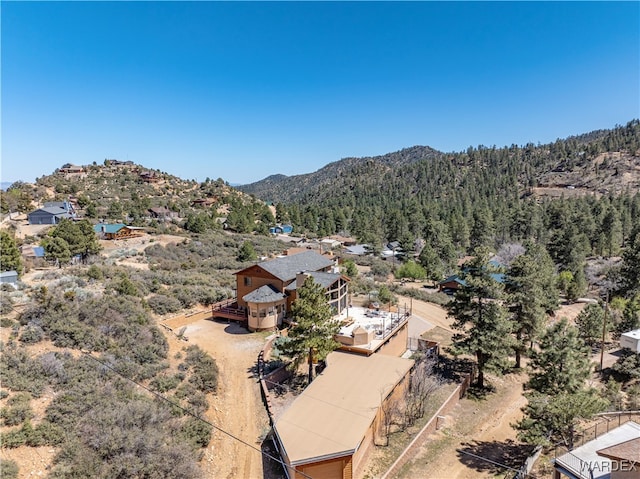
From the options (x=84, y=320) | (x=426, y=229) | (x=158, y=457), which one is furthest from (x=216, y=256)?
(x=426, y=229)

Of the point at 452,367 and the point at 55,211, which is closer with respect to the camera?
the point at 452,367

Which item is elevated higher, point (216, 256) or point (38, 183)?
point (38, 183)

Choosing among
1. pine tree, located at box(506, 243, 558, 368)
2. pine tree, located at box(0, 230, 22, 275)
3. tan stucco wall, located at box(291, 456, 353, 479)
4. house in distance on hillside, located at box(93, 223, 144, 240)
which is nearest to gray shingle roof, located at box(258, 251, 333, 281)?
pine tree, located at box(506, 243, 558, 368)

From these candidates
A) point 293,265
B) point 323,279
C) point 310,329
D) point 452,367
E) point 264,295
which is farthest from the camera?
point 293,265

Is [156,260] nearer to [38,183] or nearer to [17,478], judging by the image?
[17,478]

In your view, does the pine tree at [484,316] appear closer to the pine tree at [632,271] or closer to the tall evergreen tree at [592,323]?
the tall evergreen tree at [592,323]

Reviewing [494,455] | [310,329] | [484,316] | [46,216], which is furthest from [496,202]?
[46,216]

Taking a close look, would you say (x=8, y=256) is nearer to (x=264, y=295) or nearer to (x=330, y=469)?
(x=264, y=295)
